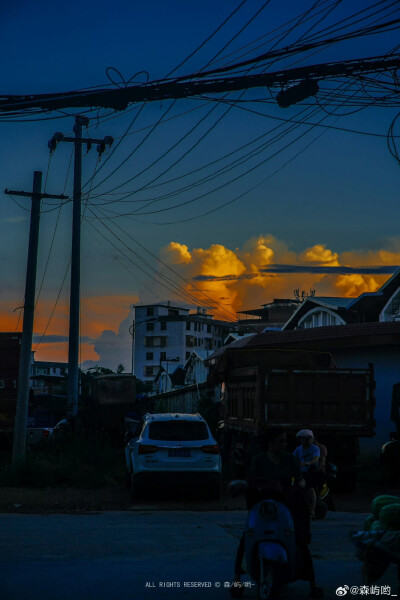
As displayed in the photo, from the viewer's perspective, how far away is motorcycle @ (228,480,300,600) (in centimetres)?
659

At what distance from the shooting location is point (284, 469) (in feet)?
24.3

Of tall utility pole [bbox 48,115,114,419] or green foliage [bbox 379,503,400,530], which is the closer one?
green foliage [bbox 379,503,400,530]

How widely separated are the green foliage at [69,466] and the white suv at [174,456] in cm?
293

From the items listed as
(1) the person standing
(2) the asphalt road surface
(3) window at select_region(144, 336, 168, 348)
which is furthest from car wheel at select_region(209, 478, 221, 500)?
(3) window at select_region(144, 336, 168, 348)

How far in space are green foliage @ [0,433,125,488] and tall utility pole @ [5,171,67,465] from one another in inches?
21.3

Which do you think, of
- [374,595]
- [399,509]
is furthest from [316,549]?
[399,509]

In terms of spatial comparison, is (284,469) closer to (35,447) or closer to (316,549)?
(316,549)

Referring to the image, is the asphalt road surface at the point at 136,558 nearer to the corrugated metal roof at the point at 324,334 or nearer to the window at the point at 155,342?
the corrugated metal roof at the point at 324,334

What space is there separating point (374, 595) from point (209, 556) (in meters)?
2.39

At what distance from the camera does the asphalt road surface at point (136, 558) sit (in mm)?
7266

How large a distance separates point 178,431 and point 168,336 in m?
120

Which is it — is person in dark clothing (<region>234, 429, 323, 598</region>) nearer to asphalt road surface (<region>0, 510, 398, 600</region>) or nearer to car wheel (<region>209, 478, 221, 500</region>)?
asphalt road surface (<region>0, 510, 398, 600</region>)

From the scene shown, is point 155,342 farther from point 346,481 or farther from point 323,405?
point 323,405

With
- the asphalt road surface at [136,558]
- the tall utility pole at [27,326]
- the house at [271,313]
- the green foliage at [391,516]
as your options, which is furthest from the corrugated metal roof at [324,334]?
the house at [271,313]
